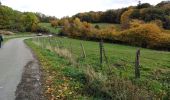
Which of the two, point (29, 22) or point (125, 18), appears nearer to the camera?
point (125, 18)

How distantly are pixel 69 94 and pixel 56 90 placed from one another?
0.83 metres

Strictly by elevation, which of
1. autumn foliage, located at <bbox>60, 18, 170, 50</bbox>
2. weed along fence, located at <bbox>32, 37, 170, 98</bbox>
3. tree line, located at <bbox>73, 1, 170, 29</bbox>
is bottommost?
autumn foliage, located at <bbox>60, 18, 170, 50</bbox>

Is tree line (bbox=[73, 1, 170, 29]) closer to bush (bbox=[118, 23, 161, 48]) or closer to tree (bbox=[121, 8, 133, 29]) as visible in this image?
tree (bbox=[121, 8, 133, 29])

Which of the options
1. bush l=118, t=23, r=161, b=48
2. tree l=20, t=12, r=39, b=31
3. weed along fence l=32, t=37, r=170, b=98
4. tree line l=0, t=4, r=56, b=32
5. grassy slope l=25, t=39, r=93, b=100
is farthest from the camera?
tree l=20, t=12, r=39, b=31

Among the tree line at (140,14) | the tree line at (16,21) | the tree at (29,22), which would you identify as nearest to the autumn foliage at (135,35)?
the tree line at (140,14)

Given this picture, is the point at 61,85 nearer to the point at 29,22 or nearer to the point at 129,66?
the point at 129,66

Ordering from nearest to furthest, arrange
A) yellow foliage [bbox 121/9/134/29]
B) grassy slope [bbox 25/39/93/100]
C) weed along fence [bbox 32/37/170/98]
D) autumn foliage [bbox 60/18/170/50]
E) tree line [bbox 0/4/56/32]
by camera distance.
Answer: grassy slope [bbox 25/39/93/100], weed along fence [bbox 32/37/170/98], autumn foliage [bbox 60/18/170/50], yellow foliage [bbox 121/9/134/29], tree line [bbox 0/4/56/32]

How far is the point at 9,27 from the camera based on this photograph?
435 feet

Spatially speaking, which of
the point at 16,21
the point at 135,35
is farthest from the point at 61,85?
the point at 16,21

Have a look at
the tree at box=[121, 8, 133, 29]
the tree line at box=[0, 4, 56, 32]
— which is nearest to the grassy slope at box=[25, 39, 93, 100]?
the tree at box=[121, 8, 133, 29]

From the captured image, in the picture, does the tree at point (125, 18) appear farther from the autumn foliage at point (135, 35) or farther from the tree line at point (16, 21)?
the tree line at point (16, 21)

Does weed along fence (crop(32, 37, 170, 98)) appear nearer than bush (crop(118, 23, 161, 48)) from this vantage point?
Yes

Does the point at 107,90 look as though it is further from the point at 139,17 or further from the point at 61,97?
the point at 139,17

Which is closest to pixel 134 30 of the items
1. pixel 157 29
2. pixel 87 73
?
pixel 157 29
